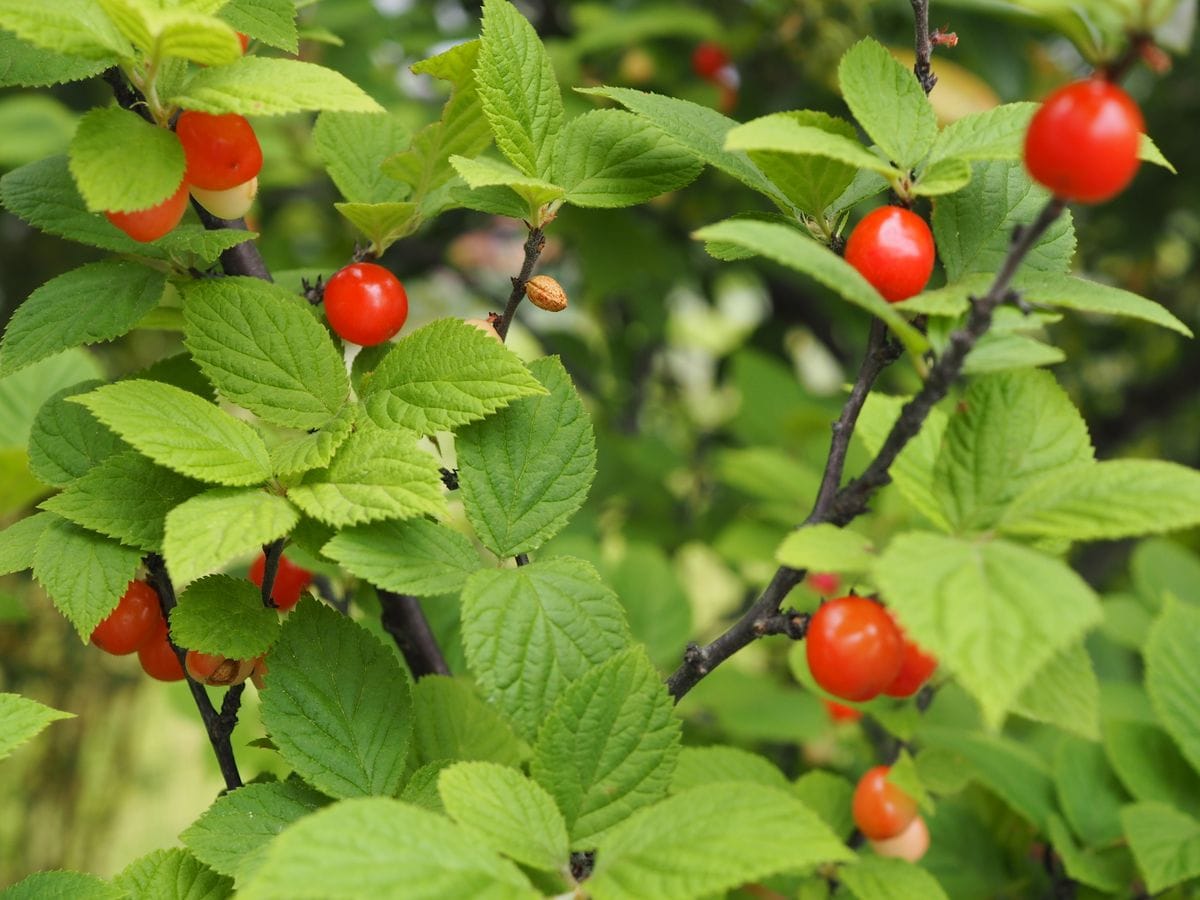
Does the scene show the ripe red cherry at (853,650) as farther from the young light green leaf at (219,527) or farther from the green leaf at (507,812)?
the young light green leaf at (219,527)

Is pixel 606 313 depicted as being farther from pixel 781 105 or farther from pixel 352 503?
pixel 352 503

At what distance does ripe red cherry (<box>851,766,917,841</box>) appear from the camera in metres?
0.96

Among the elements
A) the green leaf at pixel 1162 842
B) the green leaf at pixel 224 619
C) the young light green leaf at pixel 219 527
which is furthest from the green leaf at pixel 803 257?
the green leaf at pixel 1162 842

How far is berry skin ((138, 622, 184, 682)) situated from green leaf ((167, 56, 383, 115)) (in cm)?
40

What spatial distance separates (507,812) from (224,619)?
0.25 m

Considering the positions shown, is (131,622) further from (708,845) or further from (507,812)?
(708,845)

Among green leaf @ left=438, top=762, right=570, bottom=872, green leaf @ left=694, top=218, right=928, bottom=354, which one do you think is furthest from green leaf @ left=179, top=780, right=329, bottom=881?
green leaf @ left=694, top=218, right=928, bottom=354

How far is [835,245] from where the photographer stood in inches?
30.2

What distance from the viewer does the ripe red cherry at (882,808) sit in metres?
0.96

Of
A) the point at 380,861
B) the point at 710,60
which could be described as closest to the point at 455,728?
the point at 380,861

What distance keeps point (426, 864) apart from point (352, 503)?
227mm

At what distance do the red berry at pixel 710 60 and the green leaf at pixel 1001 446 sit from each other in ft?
5.56

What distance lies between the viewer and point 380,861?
53 centimetres

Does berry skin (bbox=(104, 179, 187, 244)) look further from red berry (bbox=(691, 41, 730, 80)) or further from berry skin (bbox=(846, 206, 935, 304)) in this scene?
red berry (bbox=(691, 41, 730, 80))
